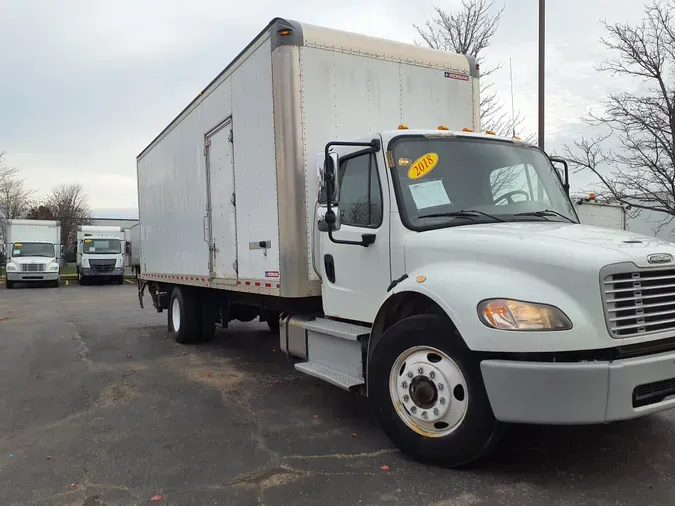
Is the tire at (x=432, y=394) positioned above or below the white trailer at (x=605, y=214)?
below

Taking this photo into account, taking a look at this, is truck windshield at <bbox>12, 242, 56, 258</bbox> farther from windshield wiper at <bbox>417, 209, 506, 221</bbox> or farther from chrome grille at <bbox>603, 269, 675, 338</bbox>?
chrome grille at <bbox>603, 269, 675, 338</bbox>

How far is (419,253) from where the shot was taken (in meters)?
3.99

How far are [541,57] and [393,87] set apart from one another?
7284 mm

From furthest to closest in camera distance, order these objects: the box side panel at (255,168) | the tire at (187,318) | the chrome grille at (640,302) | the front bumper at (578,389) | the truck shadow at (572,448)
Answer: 1. the tire at (187,318)
2. the box side panel at (255,168)
3. the truck shadow at (572,448)
4. the chrome grille at (640,302)
5. the front bumper at (578,389)

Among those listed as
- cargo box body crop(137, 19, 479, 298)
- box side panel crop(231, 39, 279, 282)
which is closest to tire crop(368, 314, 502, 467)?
cargo box body crop(137, 19, 479, 298)

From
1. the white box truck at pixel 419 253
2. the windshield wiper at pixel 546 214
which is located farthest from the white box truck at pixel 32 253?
the windshield wiper at pixel 546 214

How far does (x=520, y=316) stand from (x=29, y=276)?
2799 cm

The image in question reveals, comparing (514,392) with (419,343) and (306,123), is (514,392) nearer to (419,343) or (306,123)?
(419,343)

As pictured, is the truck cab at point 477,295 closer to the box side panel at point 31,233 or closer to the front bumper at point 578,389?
the front bumper at point 578,389

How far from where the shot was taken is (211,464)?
3.98m

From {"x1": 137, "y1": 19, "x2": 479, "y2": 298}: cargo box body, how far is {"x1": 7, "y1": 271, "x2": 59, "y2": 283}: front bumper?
74.2 ft

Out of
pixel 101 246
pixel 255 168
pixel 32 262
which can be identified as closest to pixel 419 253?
pixel 255 168

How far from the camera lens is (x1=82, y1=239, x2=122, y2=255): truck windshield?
28.8m

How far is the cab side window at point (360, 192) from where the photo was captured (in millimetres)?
4418
